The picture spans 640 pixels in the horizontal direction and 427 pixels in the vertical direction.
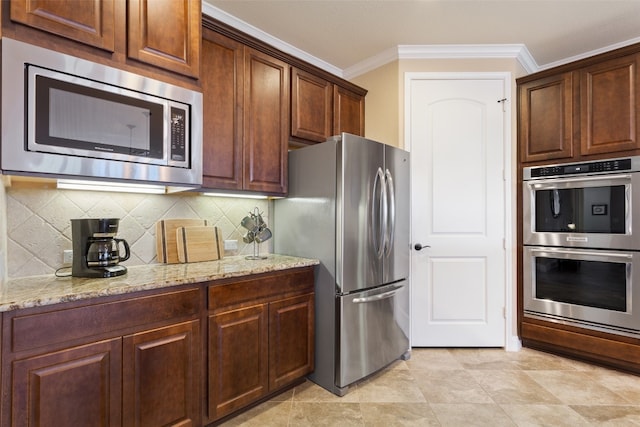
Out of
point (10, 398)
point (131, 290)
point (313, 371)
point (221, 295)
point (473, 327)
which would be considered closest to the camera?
point (10, 398)

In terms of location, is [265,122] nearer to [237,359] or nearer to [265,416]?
[237,359]

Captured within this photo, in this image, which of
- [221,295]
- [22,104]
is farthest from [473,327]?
[22,104]

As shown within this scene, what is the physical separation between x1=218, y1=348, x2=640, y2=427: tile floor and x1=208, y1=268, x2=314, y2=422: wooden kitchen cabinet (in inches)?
7.0

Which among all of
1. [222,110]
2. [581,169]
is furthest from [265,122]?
[581,169]

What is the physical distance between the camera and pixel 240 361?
190cm

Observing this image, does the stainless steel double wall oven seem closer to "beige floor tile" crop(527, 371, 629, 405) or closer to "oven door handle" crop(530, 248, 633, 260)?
"oven door handle" crop(530, 248, 633, 260)

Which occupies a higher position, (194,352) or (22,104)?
(22,104)

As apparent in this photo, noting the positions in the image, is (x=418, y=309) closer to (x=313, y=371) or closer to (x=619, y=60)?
(x=313, y=371)

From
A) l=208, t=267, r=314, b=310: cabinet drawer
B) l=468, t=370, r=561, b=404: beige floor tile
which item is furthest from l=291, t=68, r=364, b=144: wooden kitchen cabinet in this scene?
l=468, t=370, r=561, b=404: beige floor tile

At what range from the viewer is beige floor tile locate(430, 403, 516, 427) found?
1.91m

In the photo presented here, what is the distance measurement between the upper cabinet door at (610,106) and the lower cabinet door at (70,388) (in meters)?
3.57

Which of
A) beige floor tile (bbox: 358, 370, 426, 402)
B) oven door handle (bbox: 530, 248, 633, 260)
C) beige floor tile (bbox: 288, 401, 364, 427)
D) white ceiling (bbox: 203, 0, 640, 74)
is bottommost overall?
beige floor tile (bbox: 358, 370, 426, 402)

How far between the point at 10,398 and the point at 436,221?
2.92m

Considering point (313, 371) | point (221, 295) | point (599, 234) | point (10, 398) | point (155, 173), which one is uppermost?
point (155, 173)
